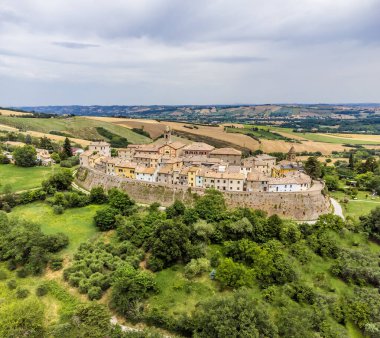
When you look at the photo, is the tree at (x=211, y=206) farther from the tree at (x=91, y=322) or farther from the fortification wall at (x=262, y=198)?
the tree at (x=91, y=322)

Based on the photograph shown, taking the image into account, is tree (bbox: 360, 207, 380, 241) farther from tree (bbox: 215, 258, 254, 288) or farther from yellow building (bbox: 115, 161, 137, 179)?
yellow building (bbox: 115, 161, 137, 179)

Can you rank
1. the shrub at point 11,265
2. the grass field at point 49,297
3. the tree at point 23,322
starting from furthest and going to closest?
1. the shrub at point 11,265
2. the grass field at point 49,297
3. the tree at point 23,322

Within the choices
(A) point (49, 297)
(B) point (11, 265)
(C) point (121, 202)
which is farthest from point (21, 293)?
(C) point (121, 202)

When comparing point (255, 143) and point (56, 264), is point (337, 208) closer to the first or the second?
point (56, 264)

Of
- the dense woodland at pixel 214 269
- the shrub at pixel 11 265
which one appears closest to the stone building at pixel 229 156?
the dense woodland at pixel 214 269

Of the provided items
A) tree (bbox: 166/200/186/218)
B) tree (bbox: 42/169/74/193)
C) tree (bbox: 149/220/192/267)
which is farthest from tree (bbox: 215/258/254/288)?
tree (bbox: 42/169/74/193)
